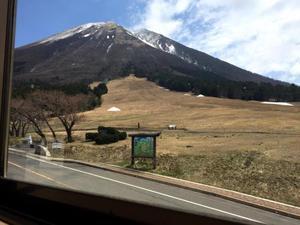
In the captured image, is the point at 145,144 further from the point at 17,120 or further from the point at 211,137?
the point at 17,120

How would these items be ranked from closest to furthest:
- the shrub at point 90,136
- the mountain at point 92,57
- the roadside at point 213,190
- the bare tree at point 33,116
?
1. the roadside at point 213,190
2. the mountain at point 92,57
3. the shrub at point 90,136
4. the bare tree at point 33,116

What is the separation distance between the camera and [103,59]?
10.9 ft

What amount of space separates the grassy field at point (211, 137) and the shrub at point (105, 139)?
40 mm

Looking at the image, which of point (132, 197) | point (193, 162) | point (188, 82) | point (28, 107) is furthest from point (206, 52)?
point (28, 107)

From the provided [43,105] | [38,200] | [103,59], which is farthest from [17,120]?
[103,59]

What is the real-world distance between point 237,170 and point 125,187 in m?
0.88

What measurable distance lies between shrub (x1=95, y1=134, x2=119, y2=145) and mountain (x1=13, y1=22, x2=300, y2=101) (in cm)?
34

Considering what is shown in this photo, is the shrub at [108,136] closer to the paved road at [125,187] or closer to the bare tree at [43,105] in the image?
the paved road at [125,187]

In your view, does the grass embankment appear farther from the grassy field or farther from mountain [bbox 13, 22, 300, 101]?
mountain [bbox 13, 22, 300, 101]

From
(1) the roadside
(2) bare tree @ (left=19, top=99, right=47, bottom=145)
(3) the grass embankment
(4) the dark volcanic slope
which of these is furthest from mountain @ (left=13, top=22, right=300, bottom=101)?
(1) the roadside

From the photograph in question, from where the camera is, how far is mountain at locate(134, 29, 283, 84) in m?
2.30

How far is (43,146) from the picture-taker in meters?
4.01

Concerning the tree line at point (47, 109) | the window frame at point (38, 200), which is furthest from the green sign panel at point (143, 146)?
the tree line at point (47, 109)

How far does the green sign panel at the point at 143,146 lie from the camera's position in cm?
281
